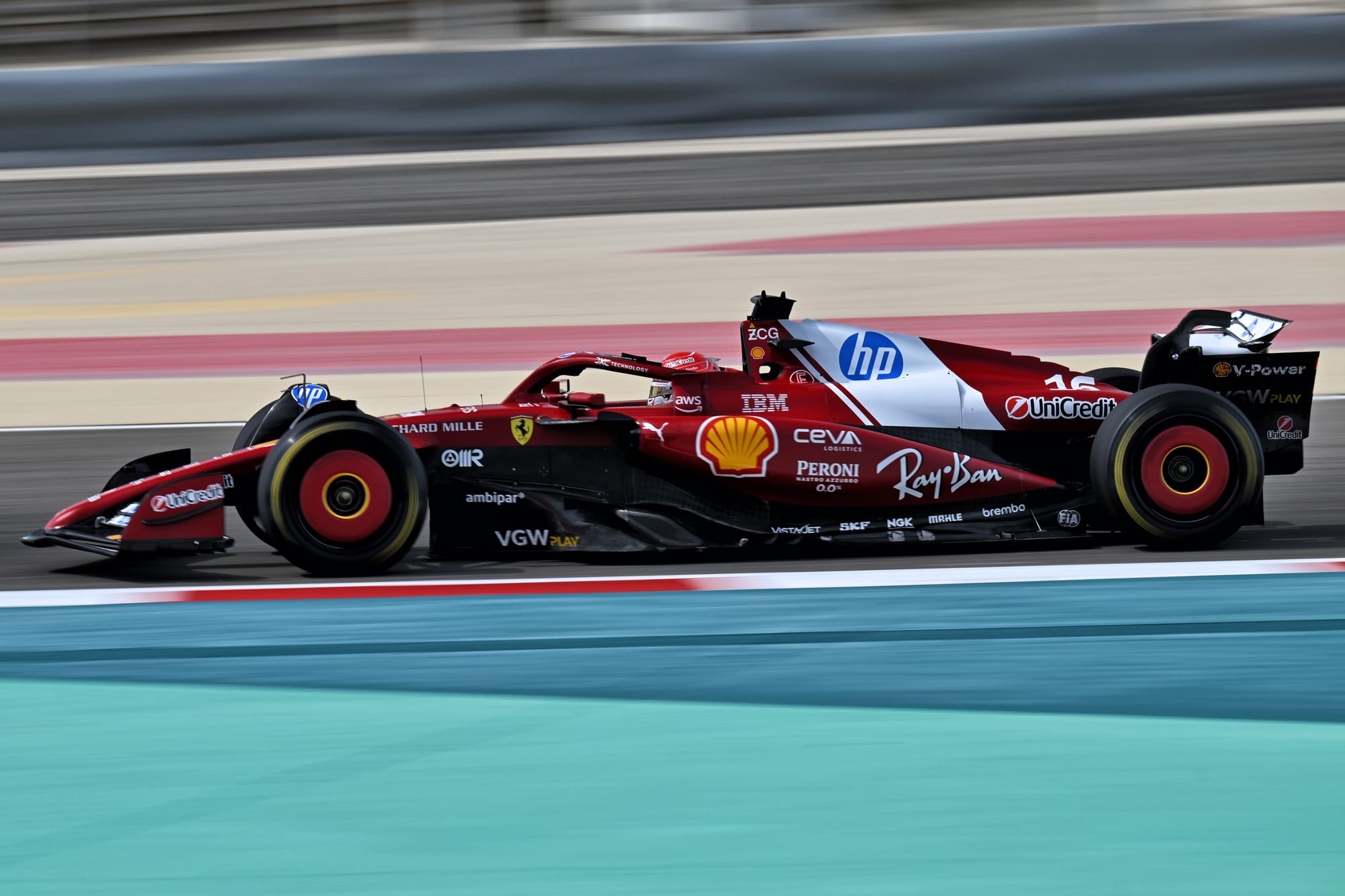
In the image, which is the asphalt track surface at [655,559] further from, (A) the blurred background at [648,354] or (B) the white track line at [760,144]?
(B) the white track line at [760,144]

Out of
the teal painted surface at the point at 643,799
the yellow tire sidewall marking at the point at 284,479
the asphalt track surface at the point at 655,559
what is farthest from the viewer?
the asphalt track surface at the point at 655,559

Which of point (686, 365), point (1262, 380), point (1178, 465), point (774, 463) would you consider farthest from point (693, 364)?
point (1262, 380)

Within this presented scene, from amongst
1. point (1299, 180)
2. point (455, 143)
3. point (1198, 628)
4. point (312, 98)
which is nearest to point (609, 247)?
point (455, 143)

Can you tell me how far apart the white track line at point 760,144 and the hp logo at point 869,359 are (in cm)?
975

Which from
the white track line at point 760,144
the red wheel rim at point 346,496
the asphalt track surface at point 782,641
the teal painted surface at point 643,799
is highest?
the white track line at point 760,144

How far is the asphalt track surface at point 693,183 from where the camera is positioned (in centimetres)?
1540

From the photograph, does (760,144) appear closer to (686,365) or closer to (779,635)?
(686,365)

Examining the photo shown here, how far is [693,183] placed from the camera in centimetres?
1558

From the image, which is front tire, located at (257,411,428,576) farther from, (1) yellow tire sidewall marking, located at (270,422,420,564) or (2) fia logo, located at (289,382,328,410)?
(2) fia logo, located at (289,382,328,410)

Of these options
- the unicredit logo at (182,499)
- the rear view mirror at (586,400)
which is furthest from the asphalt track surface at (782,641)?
Result: the rear view mirror at (586,400)

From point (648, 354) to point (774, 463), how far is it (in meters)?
6.06

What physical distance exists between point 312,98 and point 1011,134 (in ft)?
23.1

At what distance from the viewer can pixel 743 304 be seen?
13.3 meters

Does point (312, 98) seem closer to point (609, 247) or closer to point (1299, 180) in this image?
point (609, 247)
